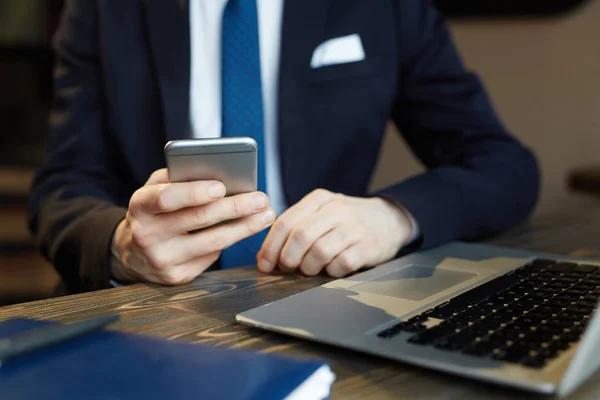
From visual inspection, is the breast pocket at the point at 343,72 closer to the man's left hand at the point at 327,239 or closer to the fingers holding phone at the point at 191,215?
the man's left hand at the point at 327,239

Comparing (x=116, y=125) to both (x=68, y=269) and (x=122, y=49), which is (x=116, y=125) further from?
(x=68, y=269)

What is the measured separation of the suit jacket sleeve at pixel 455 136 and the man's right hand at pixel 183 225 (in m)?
0.35

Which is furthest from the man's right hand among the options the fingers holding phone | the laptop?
the laptop

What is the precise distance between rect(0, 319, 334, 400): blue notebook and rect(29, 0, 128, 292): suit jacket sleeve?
0.51 meters

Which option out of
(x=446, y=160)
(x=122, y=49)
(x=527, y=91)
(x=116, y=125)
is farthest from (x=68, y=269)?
(x=527, y=91)

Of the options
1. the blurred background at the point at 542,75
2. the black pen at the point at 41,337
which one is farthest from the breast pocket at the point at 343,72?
the blurred background at the point at 542,75

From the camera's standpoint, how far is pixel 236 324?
2.11 feet

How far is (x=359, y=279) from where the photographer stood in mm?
775

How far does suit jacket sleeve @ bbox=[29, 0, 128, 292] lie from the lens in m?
1.03

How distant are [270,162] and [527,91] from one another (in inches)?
50.1

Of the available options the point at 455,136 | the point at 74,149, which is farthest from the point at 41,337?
the point at 455,136

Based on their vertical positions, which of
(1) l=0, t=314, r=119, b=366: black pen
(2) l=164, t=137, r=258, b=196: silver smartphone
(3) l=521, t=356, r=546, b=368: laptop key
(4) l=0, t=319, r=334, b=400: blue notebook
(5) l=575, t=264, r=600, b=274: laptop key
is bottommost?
(5) l=575, t=264, r=600, b=274: laptop key

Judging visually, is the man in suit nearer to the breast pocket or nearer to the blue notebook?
the breast pocket

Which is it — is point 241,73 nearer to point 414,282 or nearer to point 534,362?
point 414,282
